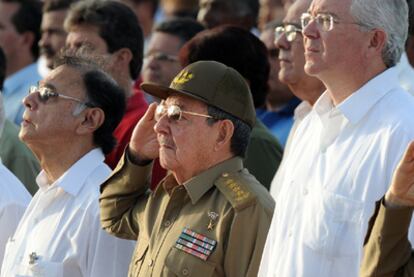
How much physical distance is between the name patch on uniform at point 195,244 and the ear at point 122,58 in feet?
8.38

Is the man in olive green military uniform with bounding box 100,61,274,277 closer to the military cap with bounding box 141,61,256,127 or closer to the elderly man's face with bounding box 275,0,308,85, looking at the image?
the military cap with bounding box 141,61,256,127

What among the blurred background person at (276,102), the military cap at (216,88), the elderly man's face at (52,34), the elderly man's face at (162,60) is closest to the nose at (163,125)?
the military cap at (216,88)

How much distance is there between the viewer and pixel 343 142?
4828mm

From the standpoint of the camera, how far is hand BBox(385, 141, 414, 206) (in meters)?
3.89

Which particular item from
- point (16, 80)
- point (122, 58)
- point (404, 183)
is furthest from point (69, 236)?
point (16, 80)

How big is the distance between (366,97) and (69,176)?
Answer: 1.84 meters

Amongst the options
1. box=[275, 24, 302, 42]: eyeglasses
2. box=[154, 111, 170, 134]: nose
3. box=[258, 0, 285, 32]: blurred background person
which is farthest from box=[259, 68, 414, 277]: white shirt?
box=[258, 0, 285, 32]: blurred background person

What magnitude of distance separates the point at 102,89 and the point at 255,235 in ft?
5.39

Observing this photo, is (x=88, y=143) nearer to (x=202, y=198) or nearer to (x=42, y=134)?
(x=42, y=134)

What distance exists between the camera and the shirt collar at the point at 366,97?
15.9 ft

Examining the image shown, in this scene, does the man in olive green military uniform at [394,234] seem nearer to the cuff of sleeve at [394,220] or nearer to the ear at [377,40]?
the cuff of sleeve at [394,220]

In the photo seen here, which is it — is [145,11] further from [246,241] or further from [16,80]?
[246,241]

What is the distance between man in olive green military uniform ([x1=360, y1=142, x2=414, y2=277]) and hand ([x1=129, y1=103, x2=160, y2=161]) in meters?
1.79

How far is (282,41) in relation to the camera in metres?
6.93
